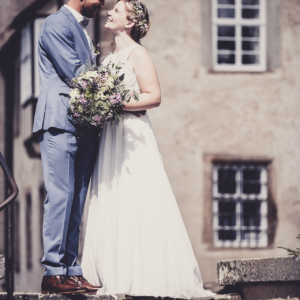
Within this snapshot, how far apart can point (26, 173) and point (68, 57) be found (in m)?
11.3

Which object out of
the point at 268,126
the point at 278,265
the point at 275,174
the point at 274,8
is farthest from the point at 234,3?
the point at 278,265

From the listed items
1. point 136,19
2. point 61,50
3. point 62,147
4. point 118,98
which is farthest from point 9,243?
point 136,19

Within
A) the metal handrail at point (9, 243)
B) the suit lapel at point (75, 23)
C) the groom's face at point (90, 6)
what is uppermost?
the groom's face at point (90, 6)

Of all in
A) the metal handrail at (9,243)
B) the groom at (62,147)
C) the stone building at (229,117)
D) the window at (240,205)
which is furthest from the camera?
the window at (240,205)

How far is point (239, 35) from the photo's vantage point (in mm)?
13812

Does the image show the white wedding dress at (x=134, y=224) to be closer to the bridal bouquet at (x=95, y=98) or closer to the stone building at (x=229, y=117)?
the bridal bouquet at (x=95, y=98)

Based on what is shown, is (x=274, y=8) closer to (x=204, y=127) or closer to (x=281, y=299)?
(x=204, y=127)

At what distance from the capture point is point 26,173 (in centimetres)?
1550

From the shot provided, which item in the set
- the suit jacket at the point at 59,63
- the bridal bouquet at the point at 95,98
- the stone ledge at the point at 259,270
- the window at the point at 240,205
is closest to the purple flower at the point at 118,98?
the bridal bouquet at the point at 95,98

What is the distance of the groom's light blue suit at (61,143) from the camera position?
443 centimetres

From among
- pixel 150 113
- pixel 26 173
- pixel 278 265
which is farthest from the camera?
pixel 26 173

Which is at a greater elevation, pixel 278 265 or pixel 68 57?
pixel 68 57

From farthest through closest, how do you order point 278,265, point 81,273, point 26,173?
point 26,173, point 278,265, point 81,273

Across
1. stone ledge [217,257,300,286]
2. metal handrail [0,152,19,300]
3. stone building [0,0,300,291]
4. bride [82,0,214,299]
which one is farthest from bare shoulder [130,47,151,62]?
stone building [0,0,300,291]
